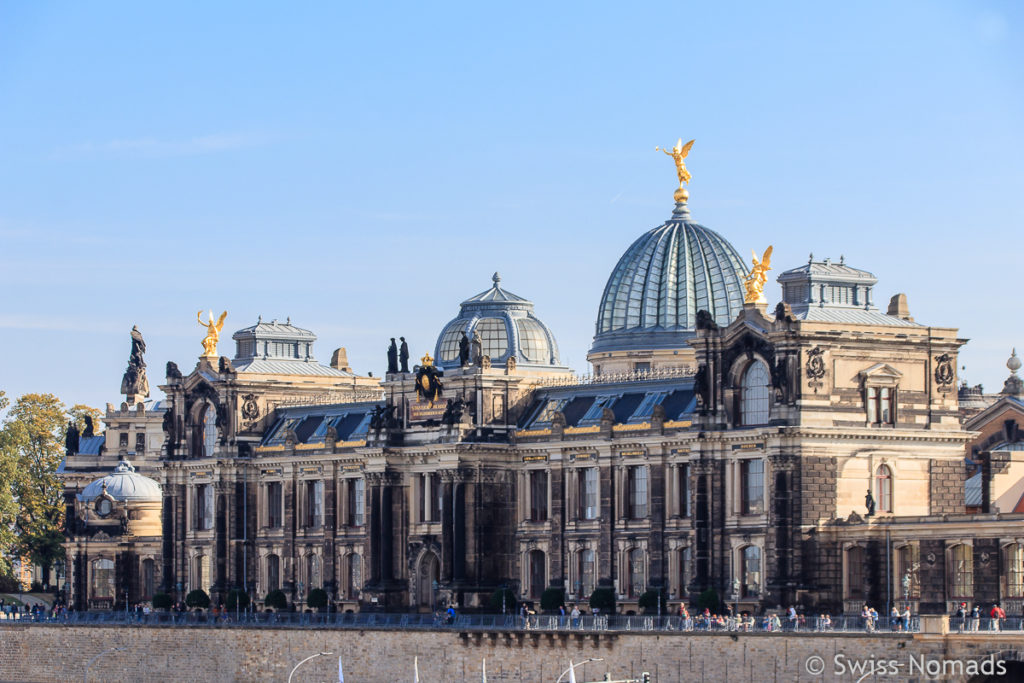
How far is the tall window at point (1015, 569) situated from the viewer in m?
122

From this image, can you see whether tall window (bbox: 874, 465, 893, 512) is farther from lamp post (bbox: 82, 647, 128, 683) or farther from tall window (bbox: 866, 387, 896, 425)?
lamp post (bbox: 82, 647, 128, 683)

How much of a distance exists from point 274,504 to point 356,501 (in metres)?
9.35

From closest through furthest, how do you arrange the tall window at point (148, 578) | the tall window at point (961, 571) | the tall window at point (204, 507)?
the tall window at point (961, 571), the tall window at point (204, 507), the tall window at point (148, 578)

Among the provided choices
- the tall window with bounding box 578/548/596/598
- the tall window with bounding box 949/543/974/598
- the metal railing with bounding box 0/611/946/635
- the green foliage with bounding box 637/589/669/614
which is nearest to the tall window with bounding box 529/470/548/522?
the tall window with bounding box 578/548/596/598

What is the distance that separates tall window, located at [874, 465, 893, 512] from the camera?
445 ft

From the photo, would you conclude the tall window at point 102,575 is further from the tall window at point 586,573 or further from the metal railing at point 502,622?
the tall window at point 586,573

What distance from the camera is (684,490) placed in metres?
142

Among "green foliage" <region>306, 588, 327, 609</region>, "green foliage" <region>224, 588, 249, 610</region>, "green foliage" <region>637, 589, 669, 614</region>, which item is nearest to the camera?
"green foliage" <region>637, 589, 669, 614</region>

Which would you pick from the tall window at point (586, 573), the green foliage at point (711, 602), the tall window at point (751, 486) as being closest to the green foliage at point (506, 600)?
the tall window at point (586, 573)

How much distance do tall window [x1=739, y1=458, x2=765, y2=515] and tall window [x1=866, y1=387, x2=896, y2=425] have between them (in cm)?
645

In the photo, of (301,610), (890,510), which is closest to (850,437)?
(890,510)

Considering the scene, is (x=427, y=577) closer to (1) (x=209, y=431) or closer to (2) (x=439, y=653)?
(2) (x=439, y=653)

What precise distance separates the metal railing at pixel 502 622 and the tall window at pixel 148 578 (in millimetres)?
10235

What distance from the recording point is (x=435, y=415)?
156 meters
